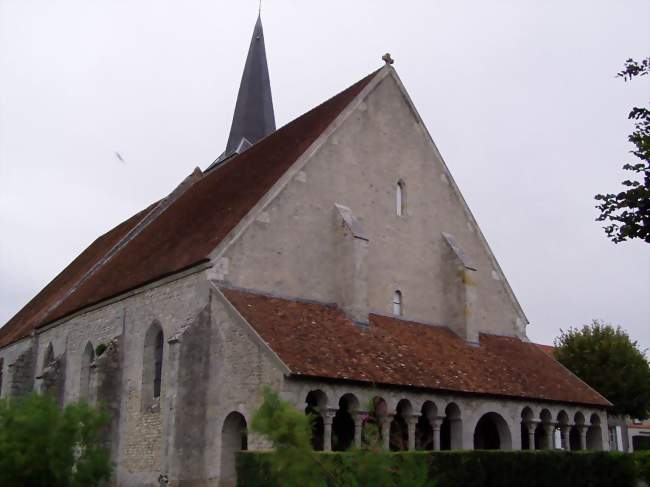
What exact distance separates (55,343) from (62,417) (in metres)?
12.6

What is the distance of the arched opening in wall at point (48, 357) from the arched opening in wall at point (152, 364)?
804cm

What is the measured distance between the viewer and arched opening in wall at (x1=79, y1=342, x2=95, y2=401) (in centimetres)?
2473

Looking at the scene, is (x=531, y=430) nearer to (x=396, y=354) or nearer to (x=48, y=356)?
(x=396, y=354)

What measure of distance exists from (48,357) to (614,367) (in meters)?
23.5

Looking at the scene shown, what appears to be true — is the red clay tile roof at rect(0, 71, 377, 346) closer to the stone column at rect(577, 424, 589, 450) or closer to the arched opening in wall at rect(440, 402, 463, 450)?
the arched opening in wall at rect(440, 402, 463, 450)

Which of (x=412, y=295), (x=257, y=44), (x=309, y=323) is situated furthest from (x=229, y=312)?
(x=257, y=44)

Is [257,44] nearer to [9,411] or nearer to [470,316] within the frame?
[470,316]

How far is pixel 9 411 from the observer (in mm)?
16031

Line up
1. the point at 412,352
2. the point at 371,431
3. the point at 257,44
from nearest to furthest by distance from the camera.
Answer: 1. the point at 371,431
2. the point at 412,352
3. the point at 257,44

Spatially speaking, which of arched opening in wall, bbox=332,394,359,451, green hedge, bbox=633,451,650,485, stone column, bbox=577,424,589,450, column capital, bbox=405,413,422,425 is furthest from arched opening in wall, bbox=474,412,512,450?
arched opening in wall, bbox=332,394,359,451

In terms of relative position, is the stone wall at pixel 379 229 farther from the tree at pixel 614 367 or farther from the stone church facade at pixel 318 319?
the tree at pixel 614 367

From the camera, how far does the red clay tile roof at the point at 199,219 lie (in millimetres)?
21141

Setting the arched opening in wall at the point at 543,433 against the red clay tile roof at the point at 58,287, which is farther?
the red clay tile roof at the point at 58,287

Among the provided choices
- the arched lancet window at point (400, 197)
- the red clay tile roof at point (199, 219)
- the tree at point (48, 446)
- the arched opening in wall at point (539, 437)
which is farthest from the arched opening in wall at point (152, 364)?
the arched opening in wall at point (539, 437)
